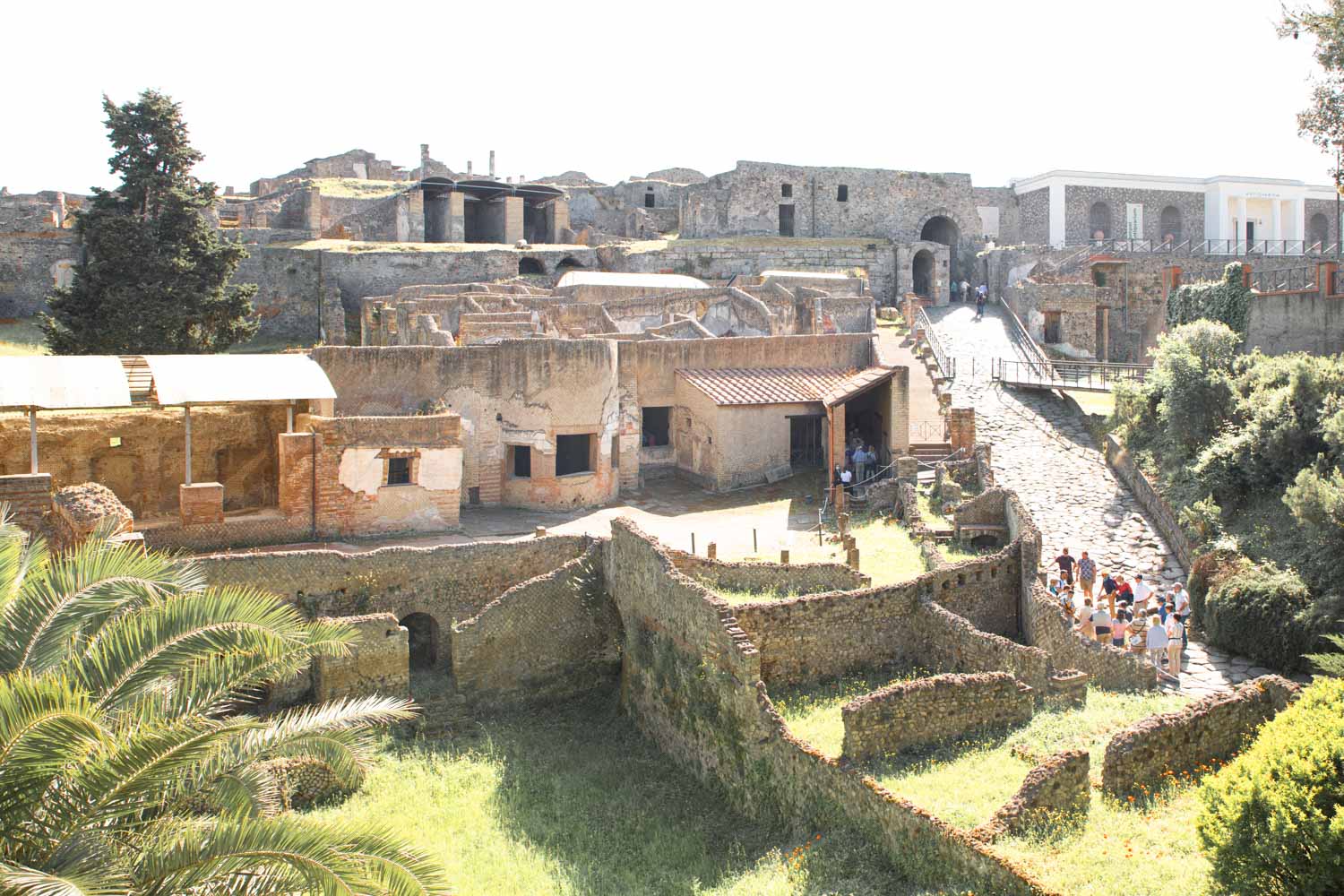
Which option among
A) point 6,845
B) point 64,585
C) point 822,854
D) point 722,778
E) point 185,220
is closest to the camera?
point 6,845

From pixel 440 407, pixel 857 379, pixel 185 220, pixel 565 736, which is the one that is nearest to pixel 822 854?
pixel 565 736

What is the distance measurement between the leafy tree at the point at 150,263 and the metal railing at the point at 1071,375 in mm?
18523

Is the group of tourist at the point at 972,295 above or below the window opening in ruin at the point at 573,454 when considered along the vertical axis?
above

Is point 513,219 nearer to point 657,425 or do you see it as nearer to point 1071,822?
point 657,425

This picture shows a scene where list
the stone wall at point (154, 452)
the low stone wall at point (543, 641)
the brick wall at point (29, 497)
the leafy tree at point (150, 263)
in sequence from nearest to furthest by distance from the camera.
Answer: the brick wall at point (29, 497) → the low stone wall at point (543, 641) → the stone wall at point (154, 452) → the leafy tree at point (150, 263)

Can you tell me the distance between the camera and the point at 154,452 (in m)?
19.7

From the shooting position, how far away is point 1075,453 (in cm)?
2430

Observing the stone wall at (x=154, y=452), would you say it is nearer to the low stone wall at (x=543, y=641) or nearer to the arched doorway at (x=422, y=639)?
the arched doorway at (x=422, y=639)

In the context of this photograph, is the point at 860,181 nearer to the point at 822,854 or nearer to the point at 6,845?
the point at 822,854

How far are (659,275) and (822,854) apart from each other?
26258 mm

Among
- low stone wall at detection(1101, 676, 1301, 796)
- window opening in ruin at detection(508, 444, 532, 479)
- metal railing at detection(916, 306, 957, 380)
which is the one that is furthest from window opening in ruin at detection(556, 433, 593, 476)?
low stone wall at detection(1101, 676, 1301, 796)

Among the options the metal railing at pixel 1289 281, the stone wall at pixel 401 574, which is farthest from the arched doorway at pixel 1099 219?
the stone wall at pixel 401 574

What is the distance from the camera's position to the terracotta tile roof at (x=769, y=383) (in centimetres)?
2414

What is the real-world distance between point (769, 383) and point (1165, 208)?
1185 inches
